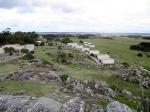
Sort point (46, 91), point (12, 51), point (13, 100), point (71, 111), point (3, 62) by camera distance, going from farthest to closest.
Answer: point (12, 51) → point (3, 62) → point (46, 91) → point (13, 100) → point (71, 111)

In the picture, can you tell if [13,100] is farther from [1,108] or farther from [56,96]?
[56,96]

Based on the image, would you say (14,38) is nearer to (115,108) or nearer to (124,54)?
(124,54)

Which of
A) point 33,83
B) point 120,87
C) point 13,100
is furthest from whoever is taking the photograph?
point 120,87

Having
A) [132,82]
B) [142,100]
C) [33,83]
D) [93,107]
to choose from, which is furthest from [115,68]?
[93,107]

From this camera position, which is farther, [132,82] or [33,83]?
[132,82]

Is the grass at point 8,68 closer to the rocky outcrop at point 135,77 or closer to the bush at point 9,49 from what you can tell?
the bush at point 9,49

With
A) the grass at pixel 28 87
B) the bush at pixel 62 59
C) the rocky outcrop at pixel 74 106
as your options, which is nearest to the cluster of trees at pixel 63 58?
the bush at pixel 62 59

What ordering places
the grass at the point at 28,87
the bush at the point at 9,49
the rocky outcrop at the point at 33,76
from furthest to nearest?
the bush at the point at 9,49 < the rocky outcrop at the point at 33,76 < the grass at the point at 28,87
